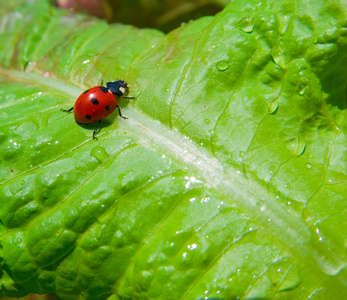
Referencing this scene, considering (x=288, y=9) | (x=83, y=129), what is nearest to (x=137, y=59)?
(x=83, y=129)

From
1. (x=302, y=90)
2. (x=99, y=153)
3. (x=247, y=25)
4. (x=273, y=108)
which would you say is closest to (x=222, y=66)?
(x=247, y=25)

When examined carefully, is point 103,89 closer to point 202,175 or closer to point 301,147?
point 202,175

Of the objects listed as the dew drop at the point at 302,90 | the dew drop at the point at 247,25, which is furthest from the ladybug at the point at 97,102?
the dew drop at the point at 302,90

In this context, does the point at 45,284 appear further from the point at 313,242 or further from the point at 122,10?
the point at 122,10

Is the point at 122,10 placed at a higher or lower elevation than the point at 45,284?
higher

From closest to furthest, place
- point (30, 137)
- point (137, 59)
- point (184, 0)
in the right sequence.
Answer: point (30, 137) → point (137, 59) → point (184, 0)

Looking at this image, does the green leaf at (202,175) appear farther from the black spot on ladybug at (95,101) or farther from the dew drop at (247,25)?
the black spot on ladybug at (95,101)

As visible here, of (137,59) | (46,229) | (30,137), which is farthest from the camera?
(137,59)
